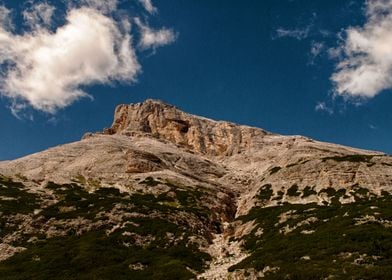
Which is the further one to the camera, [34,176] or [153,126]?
[153,126]

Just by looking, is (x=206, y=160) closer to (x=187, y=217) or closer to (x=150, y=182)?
(x=150, y=182)

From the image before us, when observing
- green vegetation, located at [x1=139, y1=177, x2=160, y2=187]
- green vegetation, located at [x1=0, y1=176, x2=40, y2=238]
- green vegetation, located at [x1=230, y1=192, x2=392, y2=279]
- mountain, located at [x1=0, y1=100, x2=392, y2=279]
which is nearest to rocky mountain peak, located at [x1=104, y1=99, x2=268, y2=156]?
mountain, located at [x1=0, y1=100, x2=392, y2=279]

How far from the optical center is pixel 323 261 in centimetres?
3416

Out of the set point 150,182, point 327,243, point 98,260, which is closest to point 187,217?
point 98,260

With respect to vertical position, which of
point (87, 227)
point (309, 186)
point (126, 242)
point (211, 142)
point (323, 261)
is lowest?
point (323, 261)

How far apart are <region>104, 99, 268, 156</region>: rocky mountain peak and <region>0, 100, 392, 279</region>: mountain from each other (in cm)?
3252

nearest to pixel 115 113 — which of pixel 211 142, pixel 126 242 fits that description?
pixel 211 142

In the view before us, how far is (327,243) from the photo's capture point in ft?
128

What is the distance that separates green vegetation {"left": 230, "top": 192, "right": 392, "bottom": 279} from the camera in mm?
31812

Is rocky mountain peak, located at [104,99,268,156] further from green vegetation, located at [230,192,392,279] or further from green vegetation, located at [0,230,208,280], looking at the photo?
green vegetation, located at [0,230,208,280]

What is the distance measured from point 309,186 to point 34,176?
180 feet

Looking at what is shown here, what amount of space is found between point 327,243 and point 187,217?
89.8ft

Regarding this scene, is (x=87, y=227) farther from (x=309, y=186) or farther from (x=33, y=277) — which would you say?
(x=309, y=186)

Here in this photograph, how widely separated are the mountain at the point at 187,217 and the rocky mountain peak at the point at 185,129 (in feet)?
107
